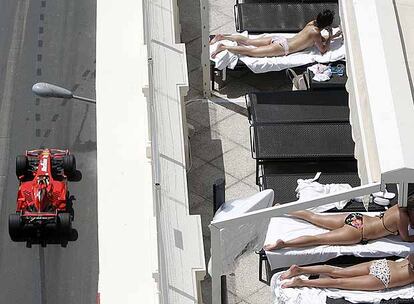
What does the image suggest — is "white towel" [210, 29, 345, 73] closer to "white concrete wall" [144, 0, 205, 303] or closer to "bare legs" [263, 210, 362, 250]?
"white concrete wall" [144, 0, 205, 303]

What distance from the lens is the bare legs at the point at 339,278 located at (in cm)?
1009

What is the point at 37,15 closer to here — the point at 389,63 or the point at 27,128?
the point at 27,128

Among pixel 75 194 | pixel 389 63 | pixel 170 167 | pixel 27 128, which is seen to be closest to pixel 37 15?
pixel 27 128

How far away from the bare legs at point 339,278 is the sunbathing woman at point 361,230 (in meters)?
0.36

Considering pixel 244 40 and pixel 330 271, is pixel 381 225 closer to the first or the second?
pixel 330 271

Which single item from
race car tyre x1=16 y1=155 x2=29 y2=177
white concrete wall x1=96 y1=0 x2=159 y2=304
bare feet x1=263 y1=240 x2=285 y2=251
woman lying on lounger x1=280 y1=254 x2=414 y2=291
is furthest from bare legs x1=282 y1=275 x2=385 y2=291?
race car tyre x1=16 y1=155 x2=29 y2=177

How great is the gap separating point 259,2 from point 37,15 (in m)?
5.30

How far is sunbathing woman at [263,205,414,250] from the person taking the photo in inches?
411

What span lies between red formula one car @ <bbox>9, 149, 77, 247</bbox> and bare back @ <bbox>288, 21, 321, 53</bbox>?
4.07 metres

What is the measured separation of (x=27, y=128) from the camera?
644 inches

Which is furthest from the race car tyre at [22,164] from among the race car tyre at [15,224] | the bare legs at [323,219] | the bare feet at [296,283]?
the bare feet at [296,283]

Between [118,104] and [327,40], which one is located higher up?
[327,40]

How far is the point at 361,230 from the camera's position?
10.6 metres

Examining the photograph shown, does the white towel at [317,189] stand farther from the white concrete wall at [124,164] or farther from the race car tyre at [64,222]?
the race car tyre at [64,222]
